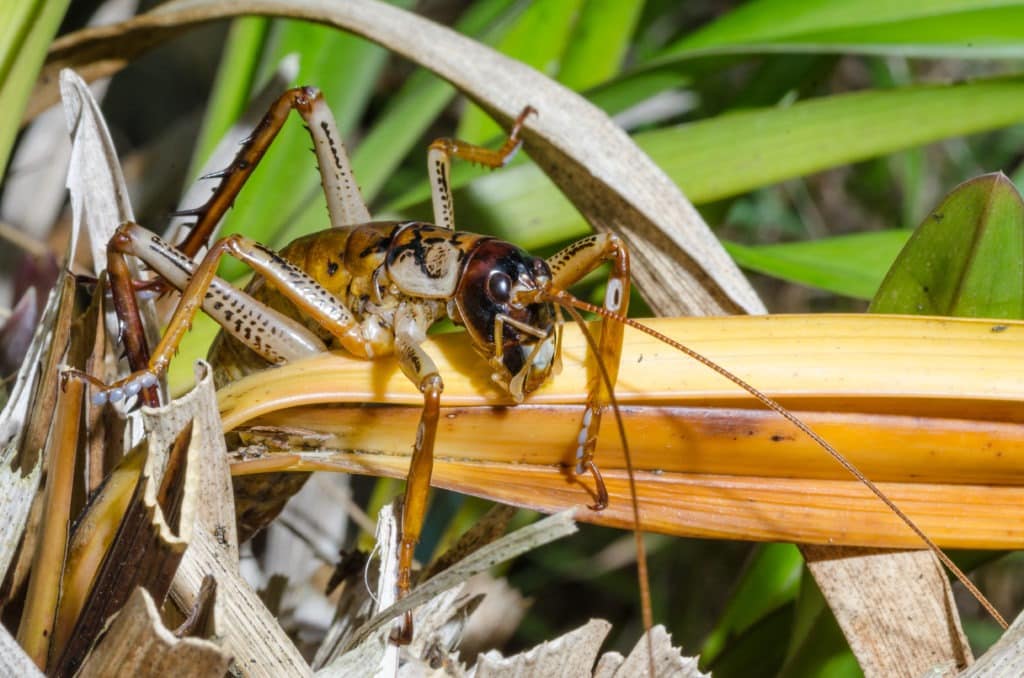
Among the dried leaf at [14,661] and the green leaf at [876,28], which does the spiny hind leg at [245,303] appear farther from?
the green leaf at [876,28]

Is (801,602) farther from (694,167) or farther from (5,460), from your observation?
(5,460)

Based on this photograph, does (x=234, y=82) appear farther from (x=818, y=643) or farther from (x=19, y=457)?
(x=818, y=643)

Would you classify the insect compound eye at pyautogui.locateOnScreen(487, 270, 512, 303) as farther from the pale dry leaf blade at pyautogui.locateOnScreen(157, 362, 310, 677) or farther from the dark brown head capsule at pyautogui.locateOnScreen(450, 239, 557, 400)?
the pale dry leaf blade at pyautogui.locateOnScreen(157, 362, 310, 677)

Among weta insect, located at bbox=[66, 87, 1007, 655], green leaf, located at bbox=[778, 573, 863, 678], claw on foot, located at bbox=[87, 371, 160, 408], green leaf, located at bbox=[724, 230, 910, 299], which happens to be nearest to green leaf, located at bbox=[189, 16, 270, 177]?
weta insect, located at bbox=[66, 87, 1007, 655]

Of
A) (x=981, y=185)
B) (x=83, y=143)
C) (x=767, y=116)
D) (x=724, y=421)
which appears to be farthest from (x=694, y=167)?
(x=83, y=143)

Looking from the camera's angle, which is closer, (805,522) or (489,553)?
(489,553)

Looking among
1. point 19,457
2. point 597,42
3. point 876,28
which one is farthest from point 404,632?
point 597,42

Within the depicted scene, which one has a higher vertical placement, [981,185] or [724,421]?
[981,185]
